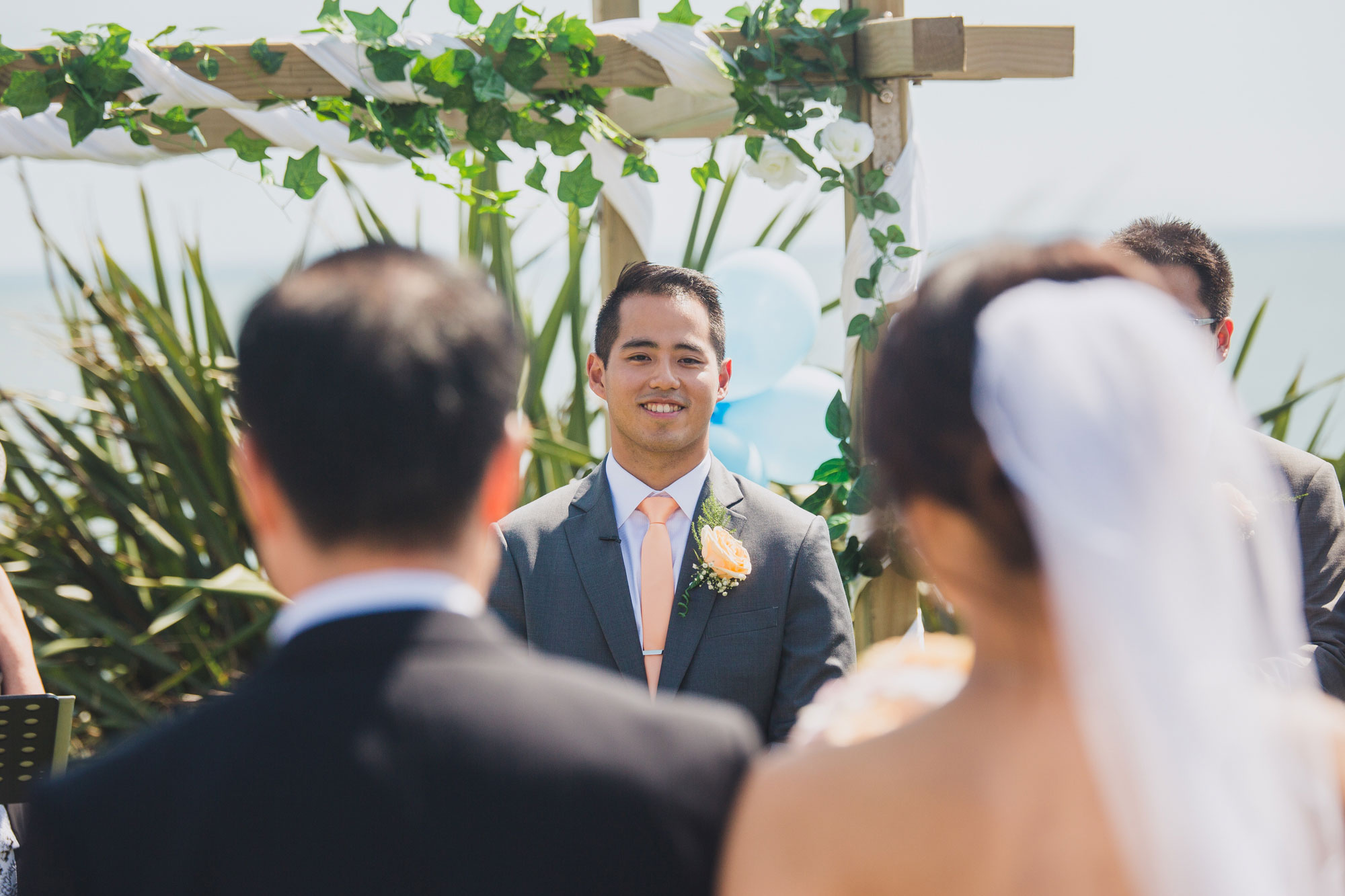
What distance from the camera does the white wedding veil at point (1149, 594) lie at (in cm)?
98

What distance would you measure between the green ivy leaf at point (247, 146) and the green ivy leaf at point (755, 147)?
1.46 m

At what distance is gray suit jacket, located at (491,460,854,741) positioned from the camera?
2.73 metres

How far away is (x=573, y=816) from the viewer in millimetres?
1004

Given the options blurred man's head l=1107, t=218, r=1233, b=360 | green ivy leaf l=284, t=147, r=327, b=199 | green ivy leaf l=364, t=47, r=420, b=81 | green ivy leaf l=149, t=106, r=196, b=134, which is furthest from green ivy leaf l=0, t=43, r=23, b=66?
blurred man's head l=1107, t=218, r=1233, b=360

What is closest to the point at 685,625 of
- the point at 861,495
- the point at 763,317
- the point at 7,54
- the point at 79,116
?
the point at 861,495

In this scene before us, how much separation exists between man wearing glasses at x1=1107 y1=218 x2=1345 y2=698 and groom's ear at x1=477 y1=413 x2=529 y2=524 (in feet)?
6.61

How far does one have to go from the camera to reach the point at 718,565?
2.74 metres

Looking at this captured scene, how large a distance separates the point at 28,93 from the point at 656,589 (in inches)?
92.6

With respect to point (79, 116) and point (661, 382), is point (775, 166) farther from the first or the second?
point (79, 116)

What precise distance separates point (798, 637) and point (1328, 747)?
174 centimetres

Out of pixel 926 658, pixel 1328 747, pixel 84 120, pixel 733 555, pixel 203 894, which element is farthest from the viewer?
pixel 84 120

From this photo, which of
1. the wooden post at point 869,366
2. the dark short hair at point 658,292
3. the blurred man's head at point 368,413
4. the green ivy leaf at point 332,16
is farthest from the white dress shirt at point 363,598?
the green ivy leaf at point 332,16

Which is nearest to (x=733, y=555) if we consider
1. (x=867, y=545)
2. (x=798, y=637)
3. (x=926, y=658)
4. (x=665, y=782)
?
(x=798, y=637)

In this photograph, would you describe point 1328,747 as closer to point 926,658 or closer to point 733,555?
point 926,658
